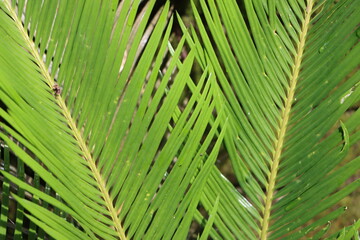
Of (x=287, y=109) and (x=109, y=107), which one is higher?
(x=109, y=107)

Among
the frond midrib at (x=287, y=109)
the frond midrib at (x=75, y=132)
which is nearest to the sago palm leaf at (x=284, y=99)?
the frond midrib at (x=287, y=109)

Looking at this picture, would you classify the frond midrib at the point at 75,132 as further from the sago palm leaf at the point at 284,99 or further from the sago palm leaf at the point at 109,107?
the sago palm leaf at the point at 284,99

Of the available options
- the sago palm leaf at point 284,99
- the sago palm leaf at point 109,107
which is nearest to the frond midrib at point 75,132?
the sago palm leaf at point 109,107

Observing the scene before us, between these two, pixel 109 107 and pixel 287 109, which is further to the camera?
pixel 287 109

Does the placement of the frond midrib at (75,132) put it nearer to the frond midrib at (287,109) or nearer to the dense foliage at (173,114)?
the dense foliage at (173,114)

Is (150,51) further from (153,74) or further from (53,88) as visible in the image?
(53,88)

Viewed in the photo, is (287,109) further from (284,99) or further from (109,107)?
(109,107)

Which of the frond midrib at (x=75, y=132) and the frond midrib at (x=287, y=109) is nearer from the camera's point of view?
the frond midrib at (x=75, y=132)

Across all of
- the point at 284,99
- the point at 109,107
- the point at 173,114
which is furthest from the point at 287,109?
the point at 109,107

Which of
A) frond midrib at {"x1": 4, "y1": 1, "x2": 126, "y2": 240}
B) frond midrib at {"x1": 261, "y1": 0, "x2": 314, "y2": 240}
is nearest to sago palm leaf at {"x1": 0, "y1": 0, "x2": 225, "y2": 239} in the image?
frond midrib at {"x1": 4, "y1": 1, "x2": 126, "y2": 240}

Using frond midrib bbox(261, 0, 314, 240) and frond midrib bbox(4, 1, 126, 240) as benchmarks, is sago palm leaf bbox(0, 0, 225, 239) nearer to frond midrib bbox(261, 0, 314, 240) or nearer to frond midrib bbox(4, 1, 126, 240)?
frond midrib bbox(4, 1, 126, 240)
